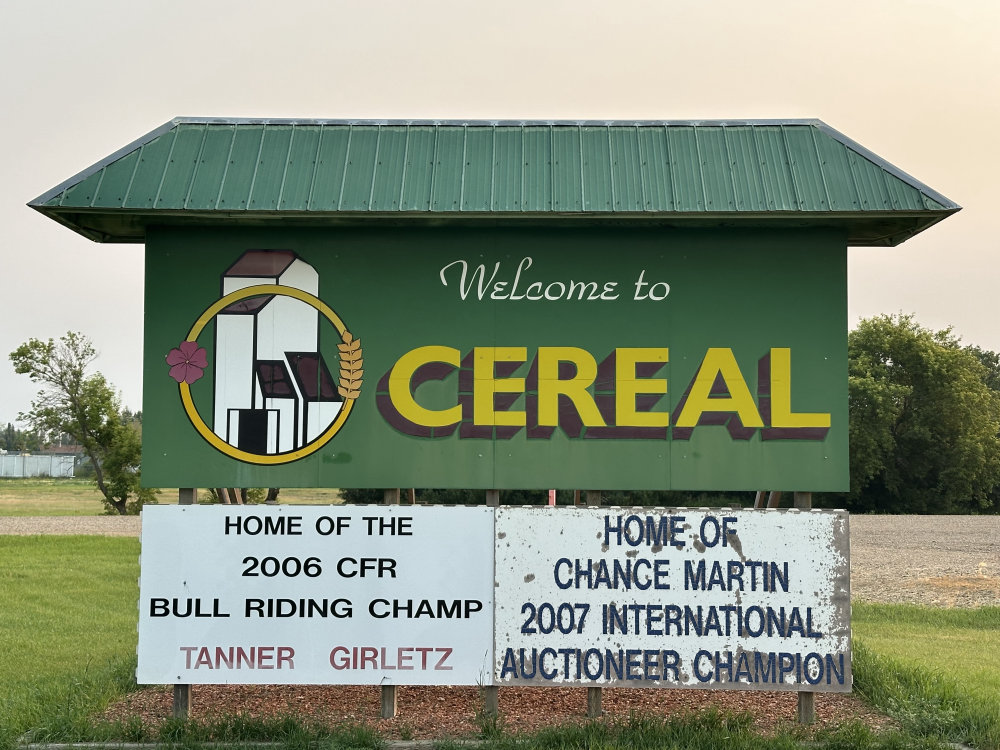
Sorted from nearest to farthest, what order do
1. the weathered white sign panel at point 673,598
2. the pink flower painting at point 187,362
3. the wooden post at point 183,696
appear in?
the weathered white sign panel at point 673,598, the wooden post at point 183,696, the pink flower painting at point 187,362

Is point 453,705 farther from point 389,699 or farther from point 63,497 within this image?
point 63,497

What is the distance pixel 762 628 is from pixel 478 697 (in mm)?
2554

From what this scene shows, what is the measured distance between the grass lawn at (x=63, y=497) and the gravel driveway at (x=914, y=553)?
251 inches

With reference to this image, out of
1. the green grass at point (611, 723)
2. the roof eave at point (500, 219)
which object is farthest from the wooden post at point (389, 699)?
the roof eave at point (500, 219)

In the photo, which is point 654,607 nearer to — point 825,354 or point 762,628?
point 762,628

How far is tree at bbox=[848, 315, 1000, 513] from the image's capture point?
40094mm

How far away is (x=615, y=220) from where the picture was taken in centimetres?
777

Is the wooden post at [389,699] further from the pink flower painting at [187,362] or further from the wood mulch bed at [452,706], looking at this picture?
the pink flower painting at [187,362]

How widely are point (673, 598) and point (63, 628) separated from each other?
32.5ft

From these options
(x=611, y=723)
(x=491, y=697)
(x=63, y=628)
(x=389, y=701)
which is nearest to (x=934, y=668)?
(x=611, y=723)

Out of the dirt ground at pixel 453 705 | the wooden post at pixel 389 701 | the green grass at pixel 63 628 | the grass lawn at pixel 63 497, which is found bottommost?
the grass lawn at pixel 63 497

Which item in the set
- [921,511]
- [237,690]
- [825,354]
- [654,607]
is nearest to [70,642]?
[237,690]

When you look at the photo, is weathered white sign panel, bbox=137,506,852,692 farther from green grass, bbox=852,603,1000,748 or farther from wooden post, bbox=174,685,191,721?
green grass, bbox=852,603,1000,748

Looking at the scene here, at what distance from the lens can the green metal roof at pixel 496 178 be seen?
7527 millimetres
